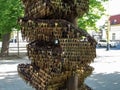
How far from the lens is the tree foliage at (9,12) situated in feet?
80.0

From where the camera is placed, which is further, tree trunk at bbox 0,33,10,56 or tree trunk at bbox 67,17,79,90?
tree trunk at bbox 0,33,10,56

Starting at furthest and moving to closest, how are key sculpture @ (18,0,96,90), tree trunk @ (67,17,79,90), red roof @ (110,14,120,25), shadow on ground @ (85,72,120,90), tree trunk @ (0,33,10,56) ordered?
red roof @ (110,14,120,25) < tree trunk @ (0,33,10,56) < shadow on ground @ (85,72,120,90) < tree trunk @ (67,17,79,90) < key sculpture @ (18,0,96,90)

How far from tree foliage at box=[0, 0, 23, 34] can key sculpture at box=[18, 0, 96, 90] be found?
21.0 metres

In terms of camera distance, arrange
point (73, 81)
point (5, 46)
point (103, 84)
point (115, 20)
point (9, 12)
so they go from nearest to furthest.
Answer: point (73, 81)
point (103, 84)
point (9, 12)
point (5, 46)
point (115, 20)

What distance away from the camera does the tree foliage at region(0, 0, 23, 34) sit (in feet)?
80.0

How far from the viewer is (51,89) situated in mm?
3018

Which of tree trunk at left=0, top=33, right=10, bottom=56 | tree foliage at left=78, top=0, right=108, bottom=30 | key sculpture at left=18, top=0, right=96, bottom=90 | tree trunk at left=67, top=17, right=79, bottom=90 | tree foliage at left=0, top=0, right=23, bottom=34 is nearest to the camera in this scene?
key sculpture at left=18, top=0, right=96, bottom=90

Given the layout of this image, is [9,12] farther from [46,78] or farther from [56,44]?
[46,78]

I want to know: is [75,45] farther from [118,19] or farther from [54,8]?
→ [118,19]

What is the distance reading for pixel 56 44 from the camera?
308 cm

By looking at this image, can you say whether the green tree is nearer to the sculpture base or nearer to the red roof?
the sculpture base

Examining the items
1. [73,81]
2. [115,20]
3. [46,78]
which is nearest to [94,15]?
[73,81]

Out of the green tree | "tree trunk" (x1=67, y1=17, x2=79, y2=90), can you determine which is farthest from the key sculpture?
the green tree

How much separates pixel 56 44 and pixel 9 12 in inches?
880
